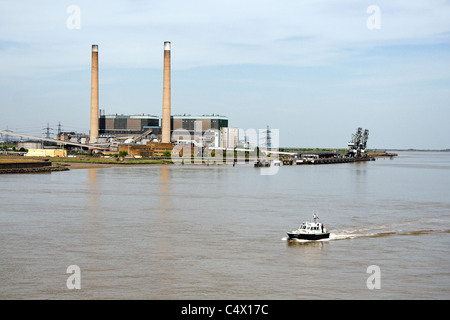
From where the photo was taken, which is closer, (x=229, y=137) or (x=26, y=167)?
(x=26, y=167)

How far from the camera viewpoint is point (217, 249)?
75.2 feet

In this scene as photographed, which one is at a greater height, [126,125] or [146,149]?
[126,125]

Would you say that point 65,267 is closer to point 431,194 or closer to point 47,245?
point 47,245

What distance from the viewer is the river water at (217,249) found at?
17734mm

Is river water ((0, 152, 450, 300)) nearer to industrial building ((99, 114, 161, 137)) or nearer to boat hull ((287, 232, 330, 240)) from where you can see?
boat hull ((287, 232, 330, 240))

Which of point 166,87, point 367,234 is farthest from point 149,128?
point 367,234

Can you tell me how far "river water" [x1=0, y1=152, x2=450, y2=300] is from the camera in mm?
17734

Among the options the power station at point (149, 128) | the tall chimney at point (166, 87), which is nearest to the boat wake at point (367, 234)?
the tall chimney at point (166, 87)

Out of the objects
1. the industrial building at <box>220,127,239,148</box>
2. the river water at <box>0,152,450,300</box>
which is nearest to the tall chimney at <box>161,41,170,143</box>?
the industrial building at <box>220,127,239,148</box>

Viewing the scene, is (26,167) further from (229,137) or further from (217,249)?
(229,137)

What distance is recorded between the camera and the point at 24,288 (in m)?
17.4
